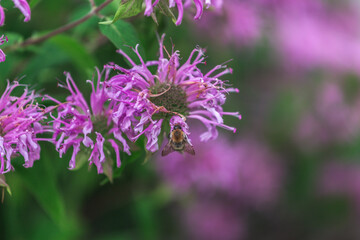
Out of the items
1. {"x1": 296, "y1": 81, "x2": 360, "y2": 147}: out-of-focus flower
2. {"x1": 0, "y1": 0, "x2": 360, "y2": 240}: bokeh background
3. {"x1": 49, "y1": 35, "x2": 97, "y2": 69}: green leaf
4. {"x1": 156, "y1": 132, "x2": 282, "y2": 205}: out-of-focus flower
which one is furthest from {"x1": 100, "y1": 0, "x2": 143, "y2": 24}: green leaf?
{"x1": 296, "y1": 81, "x2": 360, "y2": 147}: out-of-focus flower

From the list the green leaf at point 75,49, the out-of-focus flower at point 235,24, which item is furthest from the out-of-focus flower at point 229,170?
the green leaf at point 75,49

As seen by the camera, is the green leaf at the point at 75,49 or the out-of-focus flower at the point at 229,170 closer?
the green leaf at the point at 75,49

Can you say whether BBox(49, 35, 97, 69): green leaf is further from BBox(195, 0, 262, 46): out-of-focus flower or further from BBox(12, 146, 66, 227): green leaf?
BBox(195, 0, 262, 46): out-of-focus flower

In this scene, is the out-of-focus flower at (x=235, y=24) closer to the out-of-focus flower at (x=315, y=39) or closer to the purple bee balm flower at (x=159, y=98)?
the out-of-focus flower at (x=315, y=39)

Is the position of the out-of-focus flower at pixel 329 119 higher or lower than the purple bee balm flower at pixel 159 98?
lower

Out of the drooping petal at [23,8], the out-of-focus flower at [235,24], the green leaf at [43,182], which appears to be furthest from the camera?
the out-of-focus flower at [235,24]

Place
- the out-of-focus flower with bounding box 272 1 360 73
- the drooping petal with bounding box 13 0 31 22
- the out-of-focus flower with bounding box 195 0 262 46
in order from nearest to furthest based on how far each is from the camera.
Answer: the drooping petal with bounding box 13 0 31 22 < the out-of-focus flower with bounding box 195 0 262 46 < the out-of-focus flower with bounding box 272 1 360 73

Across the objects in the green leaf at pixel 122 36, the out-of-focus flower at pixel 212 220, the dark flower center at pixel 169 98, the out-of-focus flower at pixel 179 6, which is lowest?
the out-of-focus flower at pixel 212 220

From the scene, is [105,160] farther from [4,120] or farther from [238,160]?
[238,160]
